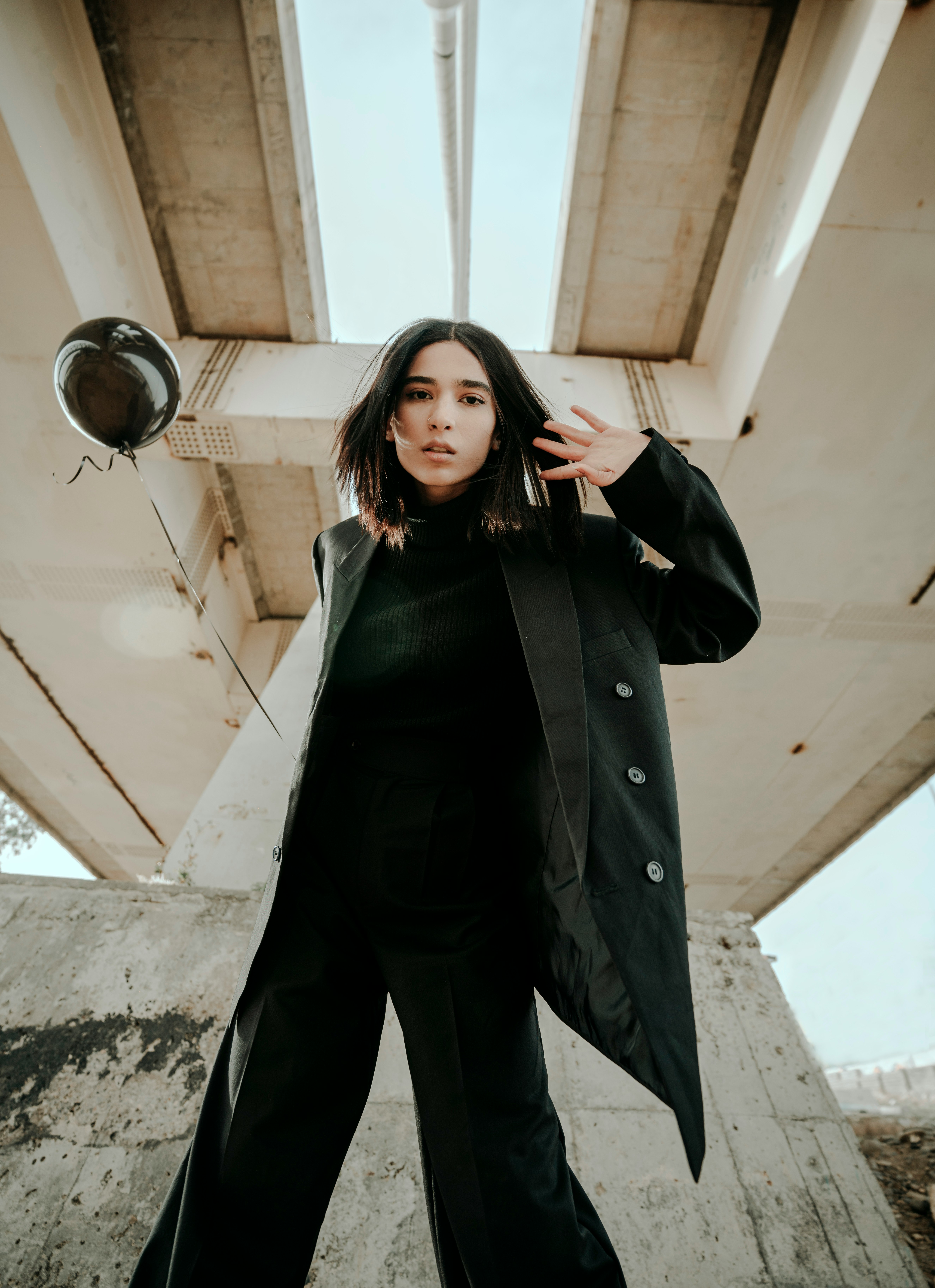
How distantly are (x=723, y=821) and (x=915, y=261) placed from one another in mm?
6452

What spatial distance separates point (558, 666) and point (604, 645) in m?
0.14

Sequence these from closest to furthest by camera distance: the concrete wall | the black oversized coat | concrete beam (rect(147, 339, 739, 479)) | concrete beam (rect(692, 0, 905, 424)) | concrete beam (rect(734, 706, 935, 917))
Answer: the black oversized coat → the concrete wall → concrete beam (rect(692, 0, 905, 424)) → concrete beam (rect(147, 339, 739, 479)) → concrete beam (rect(734, 706, 935, 917))

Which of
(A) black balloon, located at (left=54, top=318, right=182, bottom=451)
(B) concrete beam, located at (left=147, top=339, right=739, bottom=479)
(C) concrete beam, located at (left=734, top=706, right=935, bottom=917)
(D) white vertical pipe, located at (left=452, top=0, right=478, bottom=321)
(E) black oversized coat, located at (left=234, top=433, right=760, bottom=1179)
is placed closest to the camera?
(E) black oversized coat, located at (left=234, top=433, right=760, bottom=1179)

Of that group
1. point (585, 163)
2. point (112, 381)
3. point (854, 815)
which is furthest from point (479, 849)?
point (854, 815)

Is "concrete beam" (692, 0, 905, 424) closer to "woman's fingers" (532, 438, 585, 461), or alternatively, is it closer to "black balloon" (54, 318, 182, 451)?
"woman's fingers" (532, 438, 585, 461)

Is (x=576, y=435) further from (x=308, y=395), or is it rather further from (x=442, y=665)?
(x=308, y=395)

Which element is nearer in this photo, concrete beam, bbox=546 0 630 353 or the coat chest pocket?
the coat chest pocket

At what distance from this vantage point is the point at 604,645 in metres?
1.20

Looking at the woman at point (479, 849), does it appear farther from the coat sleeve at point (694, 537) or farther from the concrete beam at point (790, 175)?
the concrete beam at point (790, 175)

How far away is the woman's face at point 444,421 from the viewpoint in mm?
1335

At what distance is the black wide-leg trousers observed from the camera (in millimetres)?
986

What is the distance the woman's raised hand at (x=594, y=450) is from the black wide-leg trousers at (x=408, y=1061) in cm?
63

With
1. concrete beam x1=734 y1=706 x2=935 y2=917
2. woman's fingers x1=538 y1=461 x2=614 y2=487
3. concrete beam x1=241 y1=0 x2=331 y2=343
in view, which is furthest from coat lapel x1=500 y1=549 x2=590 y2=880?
concrete beam x1=734 y1=706 x2=935 y2=917

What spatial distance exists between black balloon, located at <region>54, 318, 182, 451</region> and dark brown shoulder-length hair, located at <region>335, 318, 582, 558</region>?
1.35 meters
